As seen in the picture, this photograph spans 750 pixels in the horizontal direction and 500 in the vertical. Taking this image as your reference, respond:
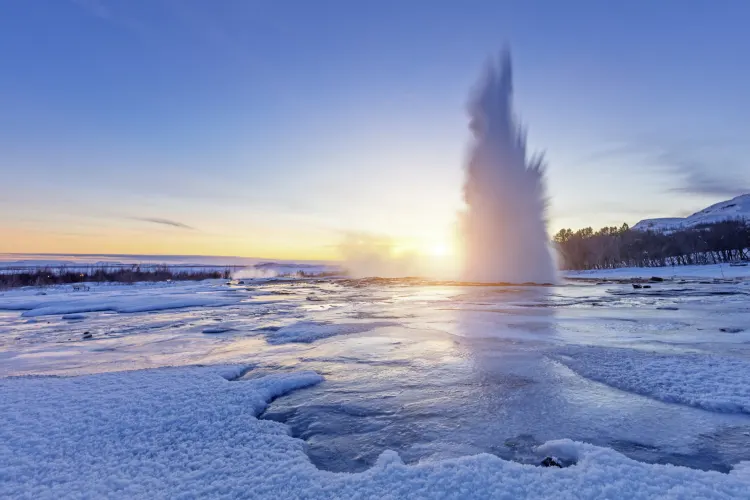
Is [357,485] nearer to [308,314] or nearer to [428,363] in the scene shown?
[428,363]

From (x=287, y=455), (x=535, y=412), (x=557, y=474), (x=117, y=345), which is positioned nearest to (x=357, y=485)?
(x=287, y=455)

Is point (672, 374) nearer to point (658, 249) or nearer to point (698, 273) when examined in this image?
point (698, 273)

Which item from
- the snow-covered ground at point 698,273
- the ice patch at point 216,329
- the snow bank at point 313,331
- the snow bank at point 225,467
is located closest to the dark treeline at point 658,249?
the snow-covered ground at point 698,273

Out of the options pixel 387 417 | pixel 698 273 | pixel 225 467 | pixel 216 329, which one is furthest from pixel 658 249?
pixel 225 467

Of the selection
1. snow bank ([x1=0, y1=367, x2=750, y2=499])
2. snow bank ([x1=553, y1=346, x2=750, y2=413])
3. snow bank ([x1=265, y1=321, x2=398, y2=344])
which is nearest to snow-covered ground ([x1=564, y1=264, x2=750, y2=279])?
snow bank ([x1=553, y1=346, x2=750, y2=413])

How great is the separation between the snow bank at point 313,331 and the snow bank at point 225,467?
510 cm

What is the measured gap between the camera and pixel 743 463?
338cm

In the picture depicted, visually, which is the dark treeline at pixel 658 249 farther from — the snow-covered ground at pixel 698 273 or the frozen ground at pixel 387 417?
the frozen ground at pixel 387 417

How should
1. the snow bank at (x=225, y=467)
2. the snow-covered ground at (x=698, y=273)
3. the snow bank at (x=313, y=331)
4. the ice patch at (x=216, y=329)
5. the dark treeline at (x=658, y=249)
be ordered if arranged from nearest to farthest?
the snow bank at (x=225, y=467), the snow bank at (x=313, y=331), the ice patch at (x=216, y=329), the snow-covered ground at (x=698, y=273), the dark treeline at (x=658, y=249)

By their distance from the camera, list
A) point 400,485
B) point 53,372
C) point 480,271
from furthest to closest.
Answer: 1. point 480,271
2. point 53,372
3. point 400,485

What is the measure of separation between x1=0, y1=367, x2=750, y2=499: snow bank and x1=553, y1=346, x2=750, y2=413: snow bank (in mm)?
1903

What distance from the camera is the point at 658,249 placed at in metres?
84.6

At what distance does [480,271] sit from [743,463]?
3392 cm

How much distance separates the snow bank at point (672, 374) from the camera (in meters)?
4.96
